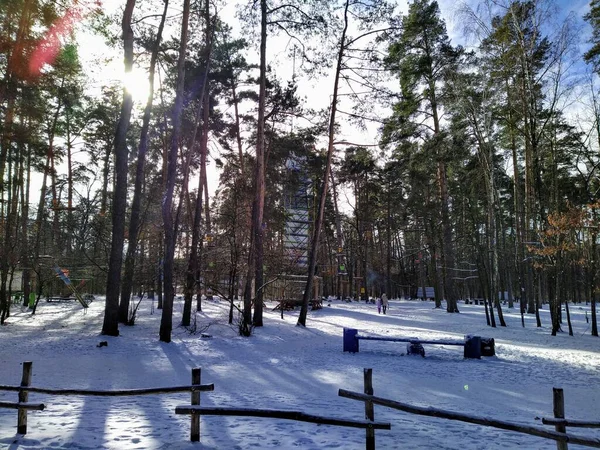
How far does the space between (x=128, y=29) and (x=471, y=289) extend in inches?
Answer: 2375

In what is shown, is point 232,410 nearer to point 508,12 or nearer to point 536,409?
point 536,409

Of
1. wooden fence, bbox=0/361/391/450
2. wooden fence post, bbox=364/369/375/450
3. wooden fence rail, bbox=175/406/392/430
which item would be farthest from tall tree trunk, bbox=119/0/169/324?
wooden fence post, bbox=364/369/375/450

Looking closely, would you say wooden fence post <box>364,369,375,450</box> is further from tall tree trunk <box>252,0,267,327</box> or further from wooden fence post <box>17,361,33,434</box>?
tall tree trunk <box>252,0,267,327</box>

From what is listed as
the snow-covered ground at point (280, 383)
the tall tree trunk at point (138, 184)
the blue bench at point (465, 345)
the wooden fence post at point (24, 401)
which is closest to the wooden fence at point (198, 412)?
the wooden fence post at point (24, 401)

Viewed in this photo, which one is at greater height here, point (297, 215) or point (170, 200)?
point (297, 215)

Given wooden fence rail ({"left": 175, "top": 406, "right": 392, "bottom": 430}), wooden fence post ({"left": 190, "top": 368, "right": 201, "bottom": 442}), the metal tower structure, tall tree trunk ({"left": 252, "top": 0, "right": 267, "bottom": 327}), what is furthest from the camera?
the metal tower structure

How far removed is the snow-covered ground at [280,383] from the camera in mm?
4977

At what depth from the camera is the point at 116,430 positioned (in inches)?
199

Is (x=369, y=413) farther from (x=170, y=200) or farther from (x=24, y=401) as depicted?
(x=170, y=200)

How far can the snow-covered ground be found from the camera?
498 cm

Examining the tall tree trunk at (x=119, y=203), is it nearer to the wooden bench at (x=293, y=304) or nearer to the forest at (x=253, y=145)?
the forest at (x=253, y=145)

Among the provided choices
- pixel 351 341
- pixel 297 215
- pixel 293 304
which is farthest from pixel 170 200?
pixel 297 215

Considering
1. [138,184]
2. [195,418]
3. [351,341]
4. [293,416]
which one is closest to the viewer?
[293,416]

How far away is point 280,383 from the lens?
26.4 feet
